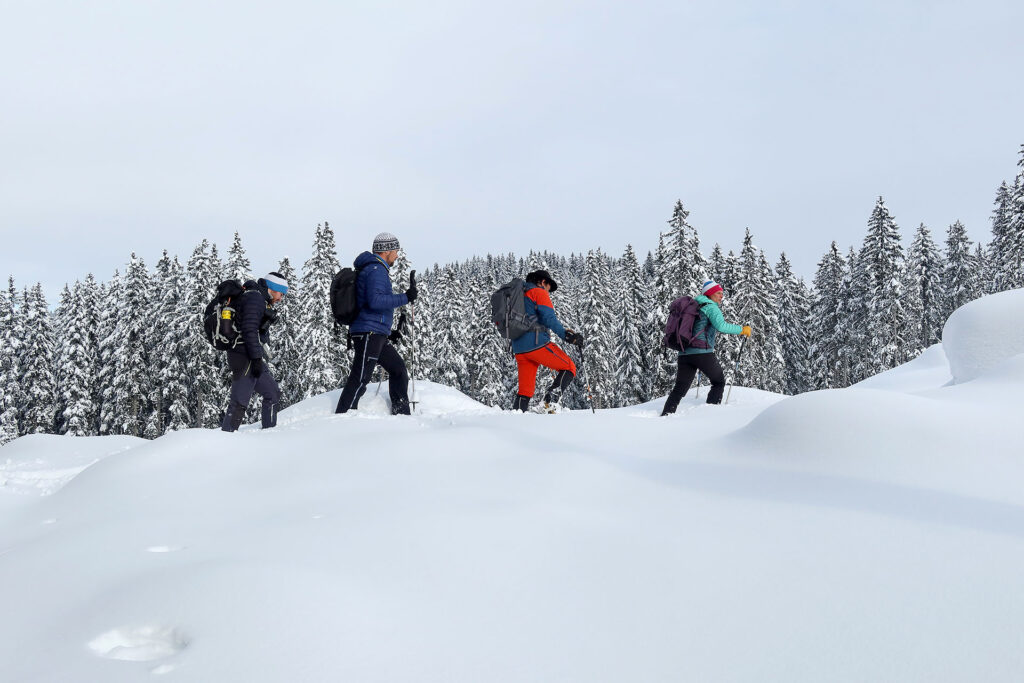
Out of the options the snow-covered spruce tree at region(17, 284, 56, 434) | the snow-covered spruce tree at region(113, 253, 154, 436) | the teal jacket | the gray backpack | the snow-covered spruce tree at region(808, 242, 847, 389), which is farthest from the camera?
the snow-covered spruce tree at region(808, 242, 847, 389)

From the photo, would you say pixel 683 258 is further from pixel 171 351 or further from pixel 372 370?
pixel 171 351

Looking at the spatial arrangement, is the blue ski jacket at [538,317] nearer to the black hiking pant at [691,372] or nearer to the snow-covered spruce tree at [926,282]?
the black hiking pant at [691,372]

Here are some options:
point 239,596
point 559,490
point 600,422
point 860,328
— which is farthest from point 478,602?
point 860,328

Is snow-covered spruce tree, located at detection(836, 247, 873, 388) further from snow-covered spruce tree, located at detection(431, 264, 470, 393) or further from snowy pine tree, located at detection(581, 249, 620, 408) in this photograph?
snow-covered spruce tree, located at detection(431, 264, 470, 393)

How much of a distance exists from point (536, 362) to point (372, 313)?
2.28m

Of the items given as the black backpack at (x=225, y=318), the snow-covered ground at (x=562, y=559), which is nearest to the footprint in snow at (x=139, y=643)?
the snow-covered ground at (x=562, y=559)

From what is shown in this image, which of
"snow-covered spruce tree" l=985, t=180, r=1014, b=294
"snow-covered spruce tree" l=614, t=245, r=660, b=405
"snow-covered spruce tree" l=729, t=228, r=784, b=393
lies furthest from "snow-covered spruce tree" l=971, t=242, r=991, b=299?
"snow-covered spruce tree" l=614, t=245, r=660, b=405

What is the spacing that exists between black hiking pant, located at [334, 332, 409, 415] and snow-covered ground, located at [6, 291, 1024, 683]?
8.36 ft

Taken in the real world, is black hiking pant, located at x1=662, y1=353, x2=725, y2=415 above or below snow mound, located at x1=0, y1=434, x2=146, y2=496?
above

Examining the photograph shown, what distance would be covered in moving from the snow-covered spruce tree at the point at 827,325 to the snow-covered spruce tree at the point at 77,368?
50.3 meters

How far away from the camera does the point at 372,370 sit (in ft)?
24.4

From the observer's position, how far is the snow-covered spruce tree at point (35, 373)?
137 feet

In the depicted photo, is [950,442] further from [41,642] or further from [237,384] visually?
[237,384]

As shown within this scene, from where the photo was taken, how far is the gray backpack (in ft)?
26.4
